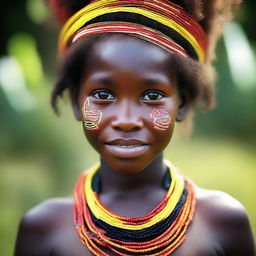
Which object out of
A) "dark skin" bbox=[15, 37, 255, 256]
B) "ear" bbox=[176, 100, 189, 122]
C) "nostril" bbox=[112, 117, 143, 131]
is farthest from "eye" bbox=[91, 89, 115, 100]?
"ear" bbox=[176, 100, 189, 122]

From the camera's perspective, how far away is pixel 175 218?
190 cm

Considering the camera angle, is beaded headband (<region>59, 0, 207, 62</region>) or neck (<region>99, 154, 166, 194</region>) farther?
neck (<region>99, 154, 166, 194</region>)

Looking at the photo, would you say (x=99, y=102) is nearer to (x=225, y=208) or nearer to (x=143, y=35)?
(x=143, y=35)

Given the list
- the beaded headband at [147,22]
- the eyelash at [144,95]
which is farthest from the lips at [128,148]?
the beaded headband at [147,22]

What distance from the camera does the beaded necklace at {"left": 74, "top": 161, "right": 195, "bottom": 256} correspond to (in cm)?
184

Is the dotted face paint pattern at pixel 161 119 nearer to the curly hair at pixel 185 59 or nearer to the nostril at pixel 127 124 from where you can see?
the nostril at pixel 127 124

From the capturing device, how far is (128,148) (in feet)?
5.80

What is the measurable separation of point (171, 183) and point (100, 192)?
30 centimetres

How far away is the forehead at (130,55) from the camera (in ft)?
5.79

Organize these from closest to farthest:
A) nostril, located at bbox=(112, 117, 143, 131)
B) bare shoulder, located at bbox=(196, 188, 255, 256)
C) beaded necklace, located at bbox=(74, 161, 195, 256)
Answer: nostril, located at bbox=(112, 117, 143, 131) → beaded necklace, located at bbox=(74, 161, 195, 256) → bare shoulder, located at bbox=(196, 188, 255, 256)

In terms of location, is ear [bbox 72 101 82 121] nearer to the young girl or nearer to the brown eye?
the young girl

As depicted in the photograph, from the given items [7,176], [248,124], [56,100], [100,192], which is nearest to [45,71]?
[7,176]

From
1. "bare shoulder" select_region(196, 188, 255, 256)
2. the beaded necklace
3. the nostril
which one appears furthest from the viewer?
"bare shoulder" select_region(196, 188, 255, 256)

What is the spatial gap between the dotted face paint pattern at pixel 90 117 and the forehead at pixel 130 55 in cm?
15
